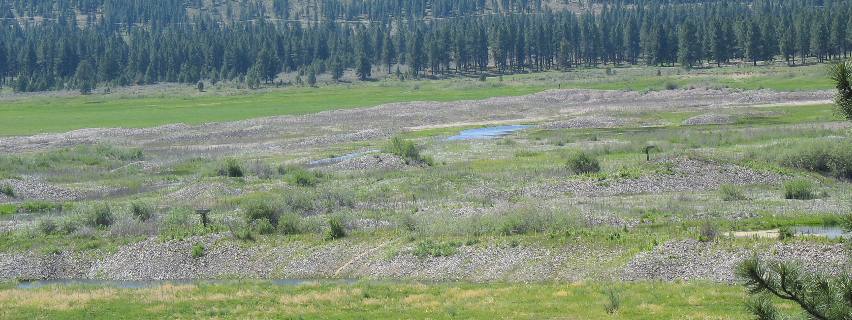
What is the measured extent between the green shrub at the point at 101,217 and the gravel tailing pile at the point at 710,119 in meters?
58.3

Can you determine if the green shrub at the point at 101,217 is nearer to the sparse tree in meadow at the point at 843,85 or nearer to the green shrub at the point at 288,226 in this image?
the green shrub at the point at 288,226

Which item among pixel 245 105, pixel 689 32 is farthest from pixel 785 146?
pixel 689 32

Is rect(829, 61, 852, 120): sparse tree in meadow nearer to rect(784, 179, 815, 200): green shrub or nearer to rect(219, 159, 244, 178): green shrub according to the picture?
rect(784, 179, 815, 200): green shrub

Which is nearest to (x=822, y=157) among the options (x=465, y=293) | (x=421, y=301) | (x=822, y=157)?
(x=822, y=157)

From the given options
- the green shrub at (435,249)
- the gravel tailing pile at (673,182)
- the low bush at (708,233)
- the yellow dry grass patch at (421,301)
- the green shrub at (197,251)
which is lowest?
the green shrub at (197,251)

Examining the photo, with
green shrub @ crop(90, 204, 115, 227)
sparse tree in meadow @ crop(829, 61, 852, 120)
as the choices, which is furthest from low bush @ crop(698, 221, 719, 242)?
green shrub @ crop(90, 204, 115, 227)

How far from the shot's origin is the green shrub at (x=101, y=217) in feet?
160

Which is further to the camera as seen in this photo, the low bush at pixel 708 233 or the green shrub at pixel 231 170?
the green shrub at pixel 231 170

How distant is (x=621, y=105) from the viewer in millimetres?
115312

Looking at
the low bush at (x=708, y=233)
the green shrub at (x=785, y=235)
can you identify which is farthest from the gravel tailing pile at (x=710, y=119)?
the green shrub at (x=785, y=235)

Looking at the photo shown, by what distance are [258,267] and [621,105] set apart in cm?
7997

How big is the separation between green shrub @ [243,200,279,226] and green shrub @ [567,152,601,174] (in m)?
19.9

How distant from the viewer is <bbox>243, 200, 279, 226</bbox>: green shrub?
47000 millimetres

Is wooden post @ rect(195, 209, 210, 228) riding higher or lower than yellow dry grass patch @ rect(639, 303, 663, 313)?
lower
